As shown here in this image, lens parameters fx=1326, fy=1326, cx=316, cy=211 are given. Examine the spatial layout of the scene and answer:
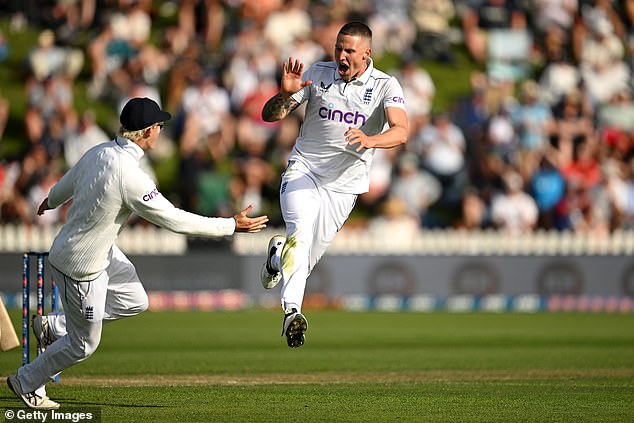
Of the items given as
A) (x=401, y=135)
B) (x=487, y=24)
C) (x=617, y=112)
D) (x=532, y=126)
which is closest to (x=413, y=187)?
(x=532, y=126)

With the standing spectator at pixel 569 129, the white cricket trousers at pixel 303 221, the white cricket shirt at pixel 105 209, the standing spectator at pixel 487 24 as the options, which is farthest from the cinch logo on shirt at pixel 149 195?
the standing spectator at pixel 487 24

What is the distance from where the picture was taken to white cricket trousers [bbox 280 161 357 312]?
33.8ft

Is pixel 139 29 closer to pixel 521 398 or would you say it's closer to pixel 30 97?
pixel 30 97

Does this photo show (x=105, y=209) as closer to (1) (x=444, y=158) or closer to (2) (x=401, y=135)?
(2) (x=401, y=135)

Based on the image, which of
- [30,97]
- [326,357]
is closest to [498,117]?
[30,97]

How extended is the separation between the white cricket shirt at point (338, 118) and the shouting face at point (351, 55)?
0.24 feet

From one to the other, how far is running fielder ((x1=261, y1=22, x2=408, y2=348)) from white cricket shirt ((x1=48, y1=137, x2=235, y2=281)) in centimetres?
165

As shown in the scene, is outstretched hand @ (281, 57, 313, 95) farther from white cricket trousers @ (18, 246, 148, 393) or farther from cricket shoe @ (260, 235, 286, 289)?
white cricket trousers @ (18, 246, 148, 393)

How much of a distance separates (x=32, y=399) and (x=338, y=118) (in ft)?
11.0

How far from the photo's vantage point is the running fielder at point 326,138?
34.3ft

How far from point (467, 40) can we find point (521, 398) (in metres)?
18.3

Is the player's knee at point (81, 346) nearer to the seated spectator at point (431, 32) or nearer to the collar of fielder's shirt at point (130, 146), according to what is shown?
the collar of fielder's shirt at point (130, 146)

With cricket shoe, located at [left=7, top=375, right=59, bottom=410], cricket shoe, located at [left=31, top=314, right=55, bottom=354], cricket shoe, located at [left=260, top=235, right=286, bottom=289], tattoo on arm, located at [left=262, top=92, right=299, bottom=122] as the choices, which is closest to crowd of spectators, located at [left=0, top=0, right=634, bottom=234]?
cricket shoe, located at [left=260, top=235, right=286, bottom=289]

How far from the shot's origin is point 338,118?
35.2ft
